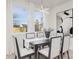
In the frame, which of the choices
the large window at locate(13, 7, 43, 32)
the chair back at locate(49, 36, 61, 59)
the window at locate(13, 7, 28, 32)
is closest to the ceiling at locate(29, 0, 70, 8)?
the large window at locate(13, 7, 43, 32)

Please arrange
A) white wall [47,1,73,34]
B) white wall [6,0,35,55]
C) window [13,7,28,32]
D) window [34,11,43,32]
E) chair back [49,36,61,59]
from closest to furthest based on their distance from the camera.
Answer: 1. chair back [49,36,61,59]
2. white wall [6,0,35,55]
3. window [13,7,28,32]
4. white wall [47,1,73,34]
5. window [34,11,43,32]

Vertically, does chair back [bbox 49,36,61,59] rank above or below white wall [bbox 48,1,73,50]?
below

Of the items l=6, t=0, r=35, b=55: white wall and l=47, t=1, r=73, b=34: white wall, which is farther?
l=47, t=1, r=73, b=34: white wall

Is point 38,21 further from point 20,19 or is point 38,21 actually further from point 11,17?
point 11,17

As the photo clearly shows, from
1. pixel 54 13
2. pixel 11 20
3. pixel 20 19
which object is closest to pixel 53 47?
pixel 11 20

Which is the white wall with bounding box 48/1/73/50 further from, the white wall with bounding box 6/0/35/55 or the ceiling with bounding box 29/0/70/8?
the white wall with bounding box 6/0/35/55

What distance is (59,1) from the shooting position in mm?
5391

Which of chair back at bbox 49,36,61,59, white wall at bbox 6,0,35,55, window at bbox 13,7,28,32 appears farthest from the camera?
window at bbox 13,7,28,32

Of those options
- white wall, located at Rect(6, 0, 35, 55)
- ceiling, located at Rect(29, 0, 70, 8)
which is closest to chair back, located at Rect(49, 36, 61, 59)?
white wall, located at Rect(6, 0, 35, 55)

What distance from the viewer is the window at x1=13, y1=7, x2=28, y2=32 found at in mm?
5209

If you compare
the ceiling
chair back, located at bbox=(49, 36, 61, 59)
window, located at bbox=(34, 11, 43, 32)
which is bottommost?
chair back, located at bbox=(49, 36, 61, 59)
